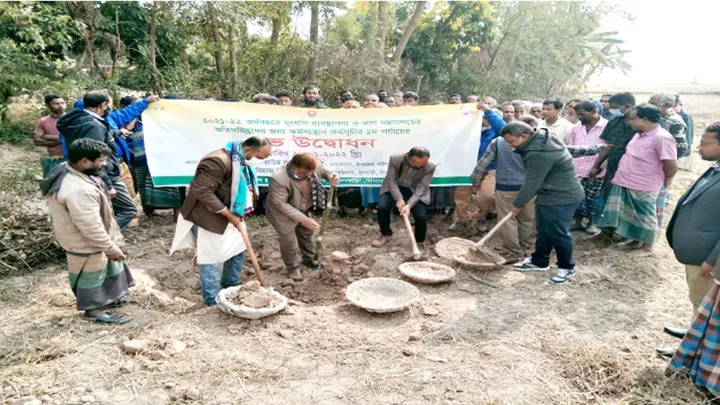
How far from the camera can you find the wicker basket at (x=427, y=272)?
4059 millimetres

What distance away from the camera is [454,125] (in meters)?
5.33

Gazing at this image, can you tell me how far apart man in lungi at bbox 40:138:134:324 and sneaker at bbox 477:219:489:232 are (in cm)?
415

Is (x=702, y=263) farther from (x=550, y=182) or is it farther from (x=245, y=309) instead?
(x=245, y=309)

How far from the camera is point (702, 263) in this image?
267 cm

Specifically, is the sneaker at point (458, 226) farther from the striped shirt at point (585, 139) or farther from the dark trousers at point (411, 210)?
the striped shirt at point (585, 139)

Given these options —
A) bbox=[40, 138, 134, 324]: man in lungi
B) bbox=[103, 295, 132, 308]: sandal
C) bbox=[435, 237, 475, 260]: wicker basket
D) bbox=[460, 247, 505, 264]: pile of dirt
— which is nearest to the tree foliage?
bbox=[40, 138, 134, 324]: man in lungi

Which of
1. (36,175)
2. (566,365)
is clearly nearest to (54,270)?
(36,175)

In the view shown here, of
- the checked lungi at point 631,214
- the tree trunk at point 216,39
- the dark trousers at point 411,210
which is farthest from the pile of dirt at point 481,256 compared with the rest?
the tree trunk at point 216,39

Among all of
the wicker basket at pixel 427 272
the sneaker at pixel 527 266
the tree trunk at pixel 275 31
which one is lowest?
the sneaker at pixel 527 266

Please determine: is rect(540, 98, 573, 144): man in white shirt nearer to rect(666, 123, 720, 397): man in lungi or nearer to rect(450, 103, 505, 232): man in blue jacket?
rect(450, 103, 505, 232): man in blue jacket

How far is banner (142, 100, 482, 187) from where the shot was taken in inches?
204

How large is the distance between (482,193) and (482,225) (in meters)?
0.47

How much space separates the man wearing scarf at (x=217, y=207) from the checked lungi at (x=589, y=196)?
13.4 ft

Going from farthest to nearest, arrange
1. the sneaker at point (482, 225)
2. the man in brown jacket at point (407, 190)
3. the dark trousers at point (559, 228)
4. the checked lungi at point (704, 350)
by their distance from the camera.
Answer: the sneaker at point (482, 225) < the man in brown jacket at point (407, 190) < the dark trousers at point (559, 228) < the checked lungi at point (704, 350)
